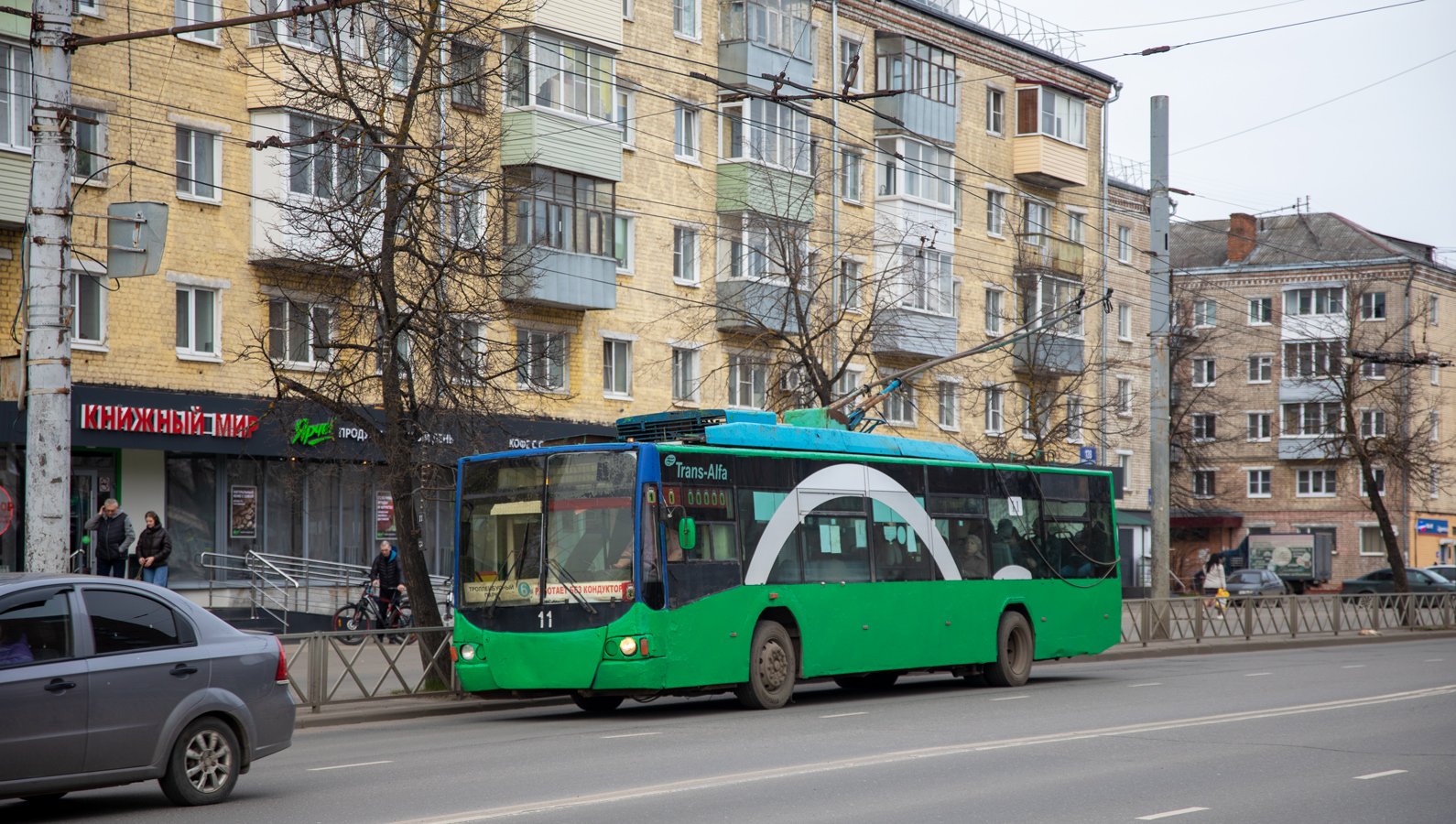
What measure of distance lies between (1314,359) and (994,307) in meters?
12.9

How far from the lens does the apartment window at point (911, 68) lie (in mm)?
42719

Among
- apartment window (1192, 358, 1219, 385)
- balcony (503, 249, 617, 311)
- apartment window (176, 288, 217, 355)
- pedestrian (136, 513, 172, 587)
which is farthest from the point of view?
apartment window (1192, 358, 1219, 385)

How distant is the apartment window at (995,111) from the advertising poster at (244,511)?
86.9ft

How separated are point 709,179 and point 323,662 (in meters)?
23.0

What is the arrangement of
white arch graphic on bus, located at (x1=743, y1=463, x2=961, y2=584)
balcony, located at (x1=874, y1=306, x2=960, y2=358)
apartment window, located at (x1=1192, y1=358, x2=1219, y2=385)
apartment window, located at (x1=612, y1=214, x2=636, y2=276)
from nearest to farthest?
white arch graphic on bus, located at (x1=743, y1=463, x2=961, y2=584)
apartment window, located at (x1=612, y1=214, x2=636, y2=276)
balcony, located at (x1=874, y1=306, x2=960, y2=358)
apartment window, located at (x1=1192, y1=358, x2=1219, y2=385)

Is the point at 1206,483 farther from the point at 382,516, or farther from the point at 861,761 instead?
the point at 861,761

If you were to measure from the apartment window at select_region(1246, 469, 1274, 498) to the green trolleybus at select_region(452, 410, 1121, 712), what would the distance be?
54.6 m

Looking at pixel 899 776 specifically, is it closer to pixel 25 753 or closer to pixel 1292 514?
pixel 25 753

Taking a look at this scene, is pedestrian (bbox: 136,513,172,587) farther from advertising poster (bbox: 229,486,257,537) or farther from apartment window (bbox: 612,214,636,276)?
apartment window (bbox: 612,214,636,276)

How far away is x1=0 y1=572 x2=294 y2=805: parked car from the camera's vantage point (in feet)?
28.8

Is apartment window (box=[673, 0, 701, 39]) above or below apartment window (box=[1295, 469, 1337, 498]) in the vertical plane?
above

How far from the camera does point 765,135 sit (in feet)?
127

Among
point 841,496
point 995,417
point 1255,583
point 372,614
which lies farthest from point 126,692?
point 1255,583

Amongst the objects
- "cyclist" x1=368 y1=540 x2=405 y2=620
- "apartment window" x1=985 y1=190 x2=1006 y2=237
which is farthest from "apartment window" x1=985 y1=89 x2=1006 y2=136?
"cyclist" x1=368 y1=540 x2=405 y2=620
